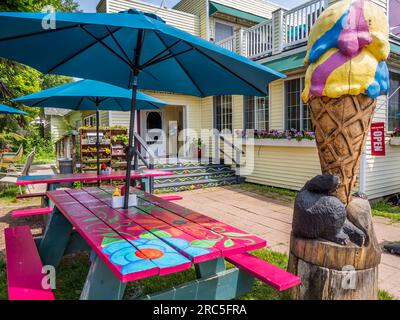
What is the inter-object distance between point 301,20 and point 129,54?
656 centimetres

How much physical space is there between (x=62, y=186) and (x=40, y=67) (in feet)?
17.8

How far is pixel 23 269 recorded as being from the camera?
7.34 ft

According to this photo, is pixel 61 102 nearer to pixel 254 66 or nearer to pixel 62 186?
pixel 62 186

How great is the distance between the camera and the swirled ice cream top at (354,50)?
84.7 inches

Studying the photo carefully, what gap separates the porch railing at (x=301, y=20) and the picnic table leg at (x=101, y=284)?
7.67 m

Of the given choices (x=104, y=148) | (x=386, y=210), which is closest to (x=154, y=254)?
(x=386, y=210)

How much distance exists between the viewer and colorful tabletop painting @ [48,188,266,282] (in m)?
1.62

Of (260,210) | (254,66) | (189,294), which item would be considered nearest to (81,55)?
(254,66)

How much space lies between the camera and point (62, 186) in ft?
26.5

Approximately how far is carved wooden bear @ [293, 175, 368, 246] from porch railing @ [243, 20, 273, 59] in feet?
24.5

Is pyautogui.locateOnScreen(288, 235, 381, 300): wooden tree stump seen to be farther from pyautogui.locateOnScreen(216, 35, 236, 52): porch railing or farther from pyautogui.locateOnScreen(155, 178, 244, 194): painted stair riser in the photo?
pyautogui.locateOnScreen(216, 35, 236, 52): porch railing

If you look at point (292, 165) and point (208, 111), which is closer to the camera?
point (292, 165)

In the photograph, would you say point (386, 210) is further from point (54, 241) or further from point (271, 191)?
point (54, 241)

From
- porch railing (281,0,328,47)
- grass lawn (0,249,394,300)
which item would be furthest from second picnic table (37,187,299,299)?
porch railing (281,0,328,47)
